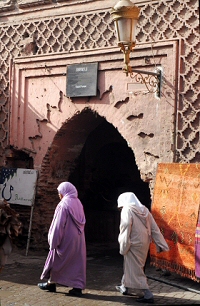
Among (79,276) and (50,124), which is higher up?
(50,124)

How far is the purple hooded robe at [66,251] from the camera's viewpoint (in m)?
6.72

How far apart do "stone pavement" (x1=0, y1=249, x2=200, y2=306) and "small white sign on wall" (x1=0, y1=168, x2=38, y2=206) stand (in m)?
1.07

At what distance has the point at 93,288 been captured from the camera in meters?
7.06

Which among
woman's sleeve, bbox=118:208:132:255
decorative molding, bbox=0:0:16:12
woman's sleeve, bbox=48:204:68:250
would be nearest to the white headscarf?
woman's sleeve, bbox=118:208:132:255

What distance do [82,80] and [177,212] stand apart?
2.94m

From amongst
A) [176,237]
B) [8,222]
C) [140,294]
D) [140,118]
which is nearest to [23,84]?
[140,118]

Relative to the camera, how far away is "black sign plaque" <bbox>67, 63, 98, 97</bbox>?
8961 millimetres

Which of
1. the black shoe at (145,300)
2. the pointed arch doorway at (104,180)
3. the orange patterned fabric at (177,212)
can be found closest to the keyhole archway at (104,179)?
the pointed arch doorway at (104,180)

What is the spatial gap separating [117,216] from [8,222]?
6951 mm

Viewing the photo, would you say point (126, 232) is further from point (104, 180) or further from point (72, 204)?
point (104, 180)

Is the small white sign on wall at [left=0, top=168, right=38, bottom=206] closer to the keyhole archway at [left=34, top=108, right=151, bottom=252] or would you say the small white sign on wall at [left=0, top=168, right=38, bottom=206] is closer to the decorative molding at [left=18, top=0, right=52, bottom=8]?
the keyhole archway at [left=34, top=108, right=151, bottom=252]

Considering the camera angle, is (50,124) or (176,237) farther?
(50,124)

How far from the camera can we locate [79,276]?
6.76 m

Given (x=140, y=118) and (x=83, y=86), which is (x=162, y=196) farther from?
(x=83, y=86)
